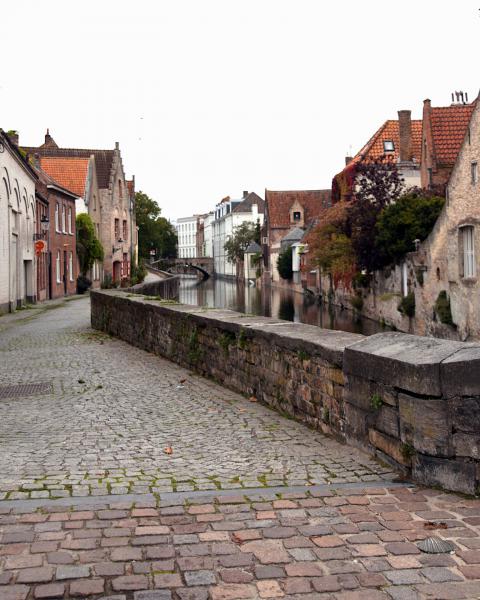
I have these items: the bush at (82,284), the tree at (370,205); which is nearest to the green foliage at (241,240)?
the bush at (82,284)

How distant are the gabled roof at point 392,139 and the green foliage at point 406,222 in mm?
15041

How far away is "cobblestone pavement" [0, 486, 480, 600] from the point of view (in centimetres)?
338

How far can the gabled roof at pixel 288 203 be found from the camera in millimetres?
90625

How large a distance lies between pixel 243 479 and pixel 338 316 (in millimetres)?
38324

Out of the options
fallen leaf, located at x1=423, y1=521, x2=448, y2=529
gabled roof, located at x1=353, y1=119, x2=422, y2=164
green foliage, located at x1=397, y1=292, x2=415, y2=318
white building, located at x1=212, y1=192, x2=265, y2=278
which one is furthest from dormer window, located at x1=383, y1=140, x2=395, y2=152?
white building, located at x1=212, y1=192, x2=265, y2=278

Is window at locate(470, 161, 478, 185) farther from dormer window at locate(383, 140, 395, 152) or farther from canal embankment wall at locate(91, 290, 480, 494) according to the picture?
dormer window at locate(383, 140, 395, 152)

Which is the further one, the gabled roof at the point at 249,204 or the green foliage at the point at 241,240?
the gabled roof at the point at 249,204

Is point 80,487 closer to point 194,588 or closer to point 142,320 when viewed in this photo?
point 194,588

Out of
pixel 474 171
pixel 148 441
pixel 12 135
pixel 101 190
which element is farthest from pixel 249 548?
pixel 101 190

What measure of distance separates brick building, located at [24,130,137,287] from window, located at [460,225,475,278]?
27347 millimetres

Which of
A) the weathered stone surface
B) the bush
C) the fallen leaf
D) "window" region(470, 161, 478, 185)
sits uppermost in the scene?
"window" region(470, 161, 478, 185)

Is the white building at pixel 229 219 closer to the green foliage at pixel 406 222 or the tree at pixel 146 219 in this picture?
the tree at pixel 146 219

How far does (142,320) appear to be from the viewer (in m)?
14.9

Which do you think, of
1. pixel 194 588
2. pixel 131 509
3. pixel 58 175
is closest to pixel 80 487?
pixel 131 509
